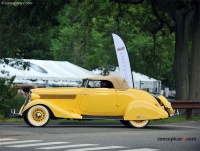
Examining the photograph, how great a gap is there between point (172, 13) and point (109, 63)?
115 ft

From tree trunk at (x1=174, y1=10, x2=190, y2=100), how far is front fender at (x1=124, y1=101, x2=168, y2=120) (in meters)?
10.8

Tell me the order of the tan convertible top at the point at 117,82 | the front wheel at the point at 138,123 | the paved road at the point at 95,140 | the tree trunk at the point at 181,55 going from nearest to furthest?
the paved road at the point at 95,140 < the front wheel at the point at 138,123 < the tan convertible top at the point at 117,82 < the tree trunk at the point at 181,55

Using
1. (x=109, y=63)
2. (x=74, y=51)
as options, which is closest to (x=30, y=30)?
(x=109, y=63)

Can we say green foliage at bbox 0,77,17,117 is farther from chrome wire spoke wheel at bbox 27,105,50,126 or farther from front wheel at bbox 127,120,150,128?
front wheel at bbox 127,120,150,128

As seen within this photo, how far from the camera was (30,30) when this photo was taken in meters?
36.2

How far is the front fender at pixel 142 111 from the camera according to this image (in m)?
20.6

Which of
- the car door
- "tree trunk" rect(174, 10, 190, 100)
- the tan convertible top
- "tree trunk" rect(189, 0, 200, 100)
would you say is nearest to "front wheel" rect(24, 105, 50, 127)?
the car door

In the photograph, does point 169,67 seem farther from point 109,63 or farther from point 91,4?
point 91,4

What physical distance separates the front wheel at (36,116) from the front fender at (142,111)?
7.54 feet

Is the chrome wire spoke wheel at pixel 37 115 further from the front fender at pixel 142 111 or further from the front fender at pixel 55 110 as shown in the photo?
the front fender at pixel 142 111

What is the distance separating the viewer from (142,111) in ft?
67.7

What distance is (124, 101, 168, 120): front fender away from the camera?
20641mm

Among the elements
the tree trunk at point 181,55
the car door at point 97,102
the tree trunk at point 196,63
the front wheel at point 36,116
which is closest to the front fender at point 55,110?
the front wheel at point 36,116

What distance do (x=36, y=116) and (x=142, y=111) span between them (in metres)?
3.04
